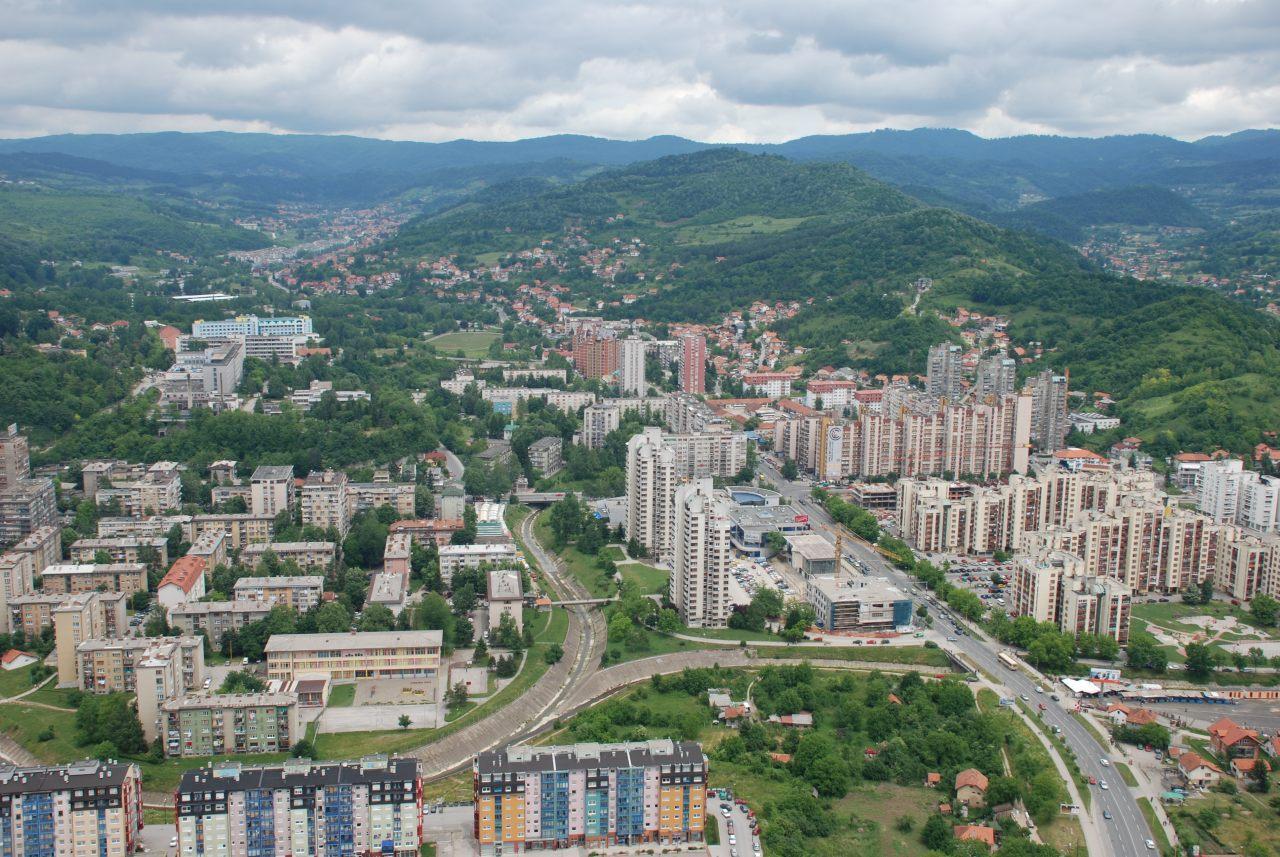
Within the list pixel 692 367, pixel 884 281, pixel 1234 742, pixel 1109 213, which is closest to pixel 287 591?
pixel 1234 742

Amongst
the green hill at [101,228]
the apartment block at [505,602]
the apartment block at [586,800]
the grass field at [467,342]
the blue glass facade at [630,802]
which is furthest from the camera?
the green hill at [101,228]

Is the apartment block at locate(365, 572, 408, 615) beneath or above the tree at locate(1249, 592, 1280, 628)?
above

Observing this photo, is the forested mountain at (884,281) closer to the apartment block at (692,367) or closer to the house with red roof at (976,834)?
the apartment block at (692,367)

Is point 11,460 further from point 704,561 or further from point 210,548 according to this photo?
point 704,561

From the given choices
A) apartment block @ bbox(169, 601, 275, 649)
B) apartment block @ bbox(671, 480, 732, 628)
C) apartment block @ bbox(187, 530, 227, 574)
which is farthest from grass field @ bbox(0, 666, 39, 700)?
apartment block @ bbox(671, 480, 732, 628)

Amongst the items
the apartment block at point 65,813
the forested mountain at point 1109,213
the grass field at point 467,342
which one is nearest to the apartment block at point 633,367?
the grass field at point 467,342

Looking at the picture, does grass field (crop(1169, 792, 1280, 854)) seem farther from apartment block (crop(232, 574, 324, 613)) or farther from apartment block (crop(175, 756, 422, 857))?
apartment block (crop(232, 574, 324, 613))

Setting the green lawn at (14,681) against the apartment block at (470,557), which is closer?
the green lawn at (14,681)
